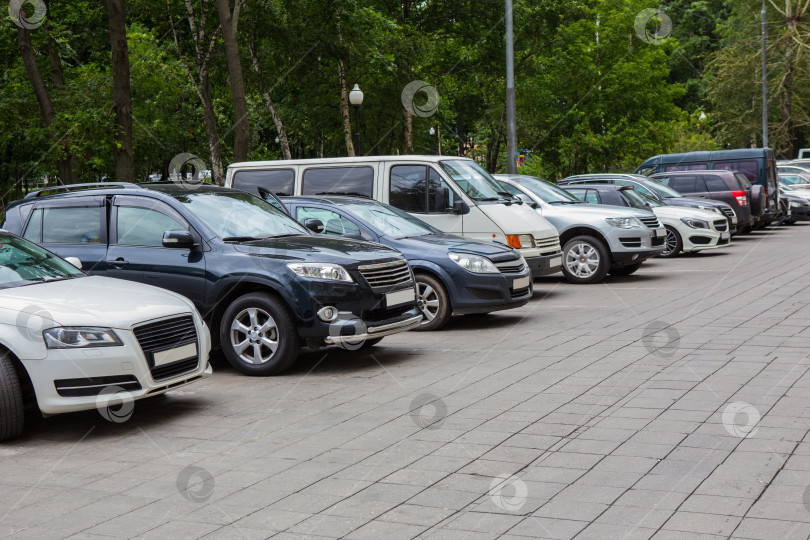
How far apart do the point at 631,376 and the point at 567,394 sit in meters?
0.85

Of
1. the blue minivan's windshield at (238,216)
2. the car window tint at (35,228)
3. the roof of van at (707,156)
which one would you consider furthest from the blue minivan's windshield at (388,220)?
the roof of van at (707,156)

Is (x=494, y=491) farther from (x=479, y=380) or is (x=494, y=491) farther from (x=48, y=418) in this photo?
(x=48, y=418)

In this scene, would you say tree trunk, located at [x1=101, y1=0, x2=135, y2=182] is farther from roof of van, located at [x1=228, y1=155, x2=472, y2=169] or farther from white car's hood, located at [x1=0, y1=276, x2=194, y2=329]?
white car's hood, located at [x1=0, y1=276, x2=194, y2=329]

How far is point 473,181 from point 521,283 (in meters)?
2.70

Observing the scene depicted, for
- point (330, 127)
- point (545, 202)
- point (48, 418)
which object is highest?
point (330, 127)

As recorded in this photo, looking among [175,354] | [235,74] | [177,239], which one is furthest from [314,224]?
[235,74]

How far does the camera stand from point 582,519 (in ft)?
14.3

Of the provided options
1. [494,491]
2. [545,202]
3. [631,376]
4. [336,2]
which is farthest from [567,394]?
[336,2]

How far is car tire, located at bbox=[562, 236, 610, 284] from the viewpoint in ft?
50.8

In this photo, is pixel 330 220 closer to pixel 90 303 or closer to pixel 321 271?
pixel 321 271

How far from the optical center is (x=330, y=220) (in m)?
11.2

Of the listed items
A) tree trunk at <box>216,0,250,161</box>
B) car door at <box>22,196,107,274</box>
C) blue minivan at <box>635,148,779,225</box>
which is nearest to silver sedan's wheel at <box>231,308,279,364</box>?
car door at <box>22,196,107,274</box>

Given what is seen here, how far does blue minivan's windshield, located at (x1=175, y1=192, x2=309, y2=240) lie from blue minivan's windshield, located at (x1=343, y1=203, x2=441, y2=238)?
146 centimetres

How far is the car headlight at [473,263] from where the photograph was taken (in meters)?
10.6
